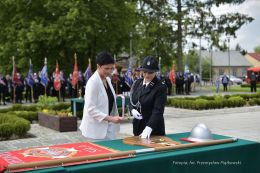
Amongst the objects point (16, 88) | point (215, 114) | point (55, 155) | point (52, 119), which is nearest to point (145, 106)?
point (55, 155)

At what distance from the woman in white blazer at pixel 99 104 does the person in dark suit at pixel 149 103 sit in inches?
13.0

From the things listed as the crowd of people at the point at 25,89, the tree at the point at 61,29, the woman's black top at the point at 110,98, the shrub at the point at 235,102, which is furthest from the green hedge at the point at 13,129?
the tree at the point at 61,29

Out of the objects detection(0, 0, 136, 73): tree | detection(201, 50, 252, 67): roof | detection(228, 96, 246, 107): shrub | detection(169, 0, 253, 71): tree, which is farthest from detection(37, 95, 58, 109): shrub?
detection(201, 50, 252, 67): roof

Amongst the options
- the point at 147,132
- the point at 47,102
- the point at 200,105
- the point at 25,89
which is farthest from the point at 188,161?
the point at 25,89

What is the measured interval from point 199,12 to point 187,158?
34575 millimetres

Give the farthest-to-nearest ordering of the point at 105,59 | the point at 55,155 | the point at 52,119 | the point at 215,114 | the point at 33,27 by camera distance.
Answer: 1. the point at 33,27
2. the point at 215,114
3. the point at 52,119
4. the point at 105,59
5. the point at 55,155

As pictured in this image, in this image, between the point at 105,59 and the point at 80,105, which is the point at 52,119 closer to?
the point at 80,105

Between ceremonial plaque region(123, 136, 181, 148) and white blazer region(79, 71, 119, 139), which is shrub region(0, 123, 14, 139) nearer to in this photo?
white blazer region(79, 71, 119, 139)

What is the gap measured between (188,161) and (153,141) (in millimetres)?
535

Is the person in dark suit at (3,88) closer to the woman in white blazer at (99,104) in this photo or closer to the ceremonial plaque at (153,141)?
the woman in white blazer at (99,104)

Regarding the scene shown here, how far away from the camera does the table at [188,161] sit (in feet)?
11.9

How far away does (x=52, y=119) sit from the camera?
514 inches

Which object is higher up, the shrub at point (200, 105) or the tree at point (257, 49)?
the tree at point (257, 49)

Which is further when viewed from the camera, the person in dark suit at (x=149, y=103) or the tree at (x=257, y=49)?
the tree at (x=257, y=49)
